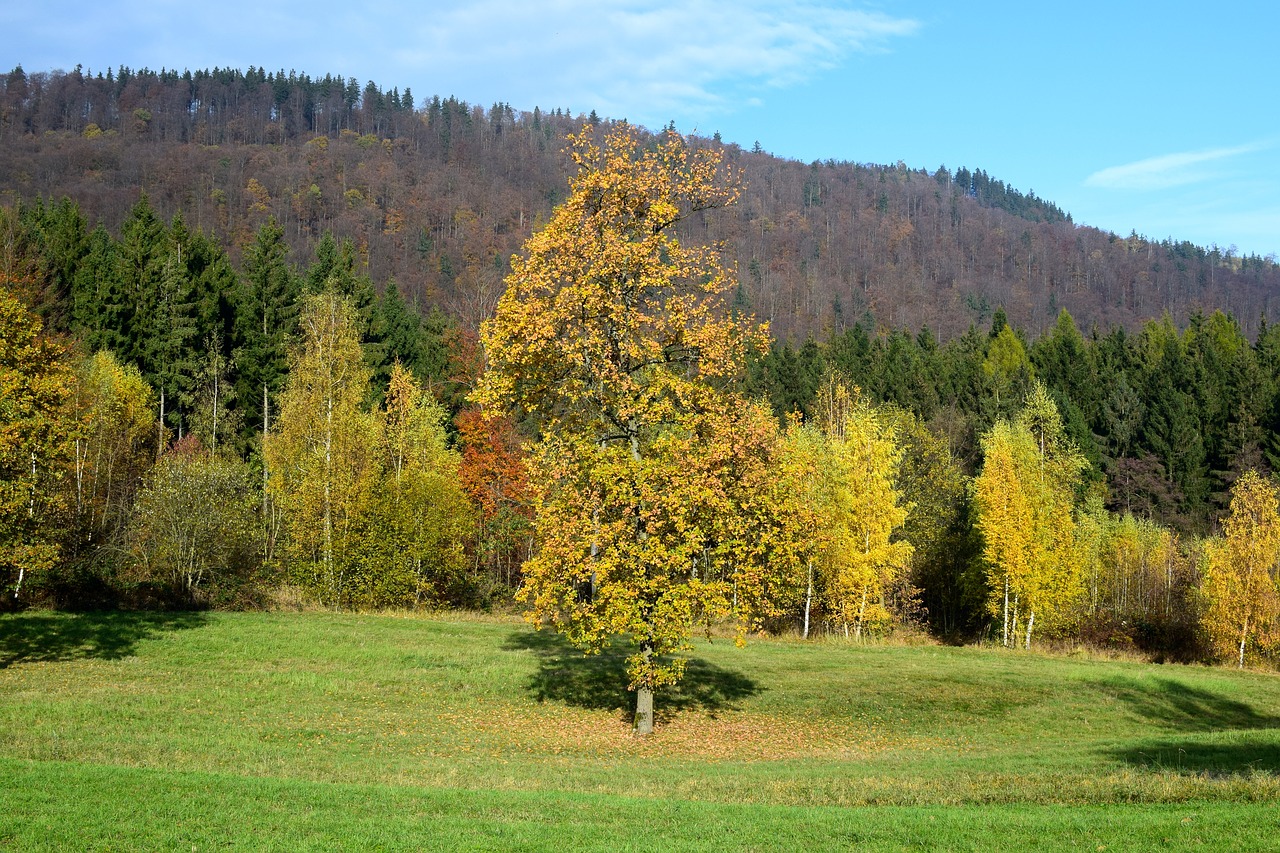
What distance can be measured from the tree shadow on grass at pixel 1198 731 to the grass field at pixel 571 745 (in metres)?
0.14

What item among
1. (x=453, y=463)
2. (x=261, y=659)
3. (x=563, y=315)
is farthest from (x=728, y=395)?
(x=453, y=463)

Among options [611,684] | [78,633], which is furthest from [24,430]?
[611,684]

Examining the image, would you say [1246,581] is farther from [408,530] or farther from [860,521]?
[408,530]

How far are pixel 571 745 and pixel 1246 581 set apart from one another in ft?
130

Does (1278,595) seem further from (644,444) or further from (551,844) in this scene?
(551,844)

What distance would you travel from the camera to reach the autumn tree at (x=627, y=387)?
23.0 meters

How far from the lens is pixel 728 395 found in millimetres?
24328

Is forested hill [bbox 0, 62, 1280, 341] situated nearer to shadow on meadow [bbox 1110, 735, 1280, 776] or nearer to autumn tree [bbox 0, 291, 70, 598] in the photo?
autumn tree [bbox 0, 291, 70, 598]

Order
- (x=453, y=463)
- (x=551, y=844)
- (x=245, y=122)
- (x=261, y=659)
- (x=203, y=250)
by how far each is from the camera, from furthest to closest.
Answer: (x=245, y=122) → (x=203, y=250) → (x=453, y=463) → (x=261, y=659) → (x=551, y=844)

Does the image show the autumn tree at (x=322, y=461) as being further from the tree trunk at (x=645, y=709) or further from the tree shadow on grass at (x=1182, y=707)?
the tree shadow on grass at (x=1182, y=707)

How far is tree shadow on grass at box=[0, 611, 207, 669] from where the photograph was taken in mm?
28609

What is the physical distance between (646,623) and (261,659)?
14.1 metres


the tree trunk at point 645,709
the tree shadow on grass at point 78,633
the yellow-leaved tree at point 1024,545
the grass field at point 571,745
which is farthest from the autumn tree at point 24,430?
the yellow-leaved tree at point 1024,545

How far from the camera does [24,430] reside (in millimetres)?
26125
